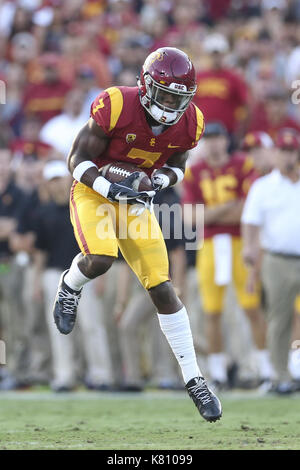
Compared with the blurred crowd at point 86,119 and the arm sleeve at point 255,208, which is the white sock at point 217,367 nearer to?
the blurred crowd at point 86,119

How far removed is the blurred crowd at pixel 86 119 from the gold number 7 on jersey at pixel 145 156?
10.0ft

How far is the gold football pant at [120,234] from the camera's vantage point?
6059 millimetres

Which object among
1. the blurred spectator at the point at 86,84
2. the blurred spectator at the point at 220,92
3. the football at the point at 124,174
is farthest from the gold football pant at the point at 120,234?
the blurred spectator at the point at 86,84

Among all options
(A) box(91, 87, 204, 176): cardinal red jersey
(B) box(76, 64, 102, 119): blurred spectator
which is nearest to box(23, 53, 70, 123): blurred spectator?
(B) box(76, 64, 102, 119): blurred spectator

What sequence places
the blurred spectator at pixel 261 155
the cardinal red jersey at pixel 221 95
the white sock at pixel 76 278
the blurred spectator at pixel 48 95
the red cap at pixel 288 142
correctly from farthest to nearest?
the blurred spectator at pixel 48 95 < the cardinal red jersey at pixel 221 95 < the blurred spectator at pixel 261 155 < the red cap at pixel 288 142 < the white sock at pixel 76 278

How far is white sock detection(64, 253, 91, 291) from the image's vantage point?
617 centimetres

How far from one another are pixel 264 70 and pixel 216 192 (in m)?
2.82

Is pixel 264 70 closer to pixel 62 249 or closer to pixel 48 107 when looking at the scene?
pixel 48 107

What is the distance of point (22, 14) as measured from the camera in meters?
13.7

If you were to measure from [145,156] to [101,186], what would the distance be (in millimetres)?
460

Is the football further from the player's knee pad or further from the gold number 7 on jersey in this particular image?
the player's knee pad

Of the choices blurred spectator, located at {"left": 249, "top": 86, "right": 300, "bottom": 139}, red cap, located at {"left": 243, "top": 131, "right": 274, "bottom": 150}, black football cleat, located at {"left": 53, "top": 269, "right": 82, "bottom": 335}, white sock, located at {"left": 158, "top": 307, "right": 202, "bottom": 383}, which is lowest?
white sock, located at {"left": 158, "top": 307, "right": 202, "bottom": 383}

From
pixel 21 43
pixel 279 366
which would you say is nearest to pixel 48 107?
pixel 21 43

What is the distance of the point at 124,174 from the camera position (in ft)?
20.1
